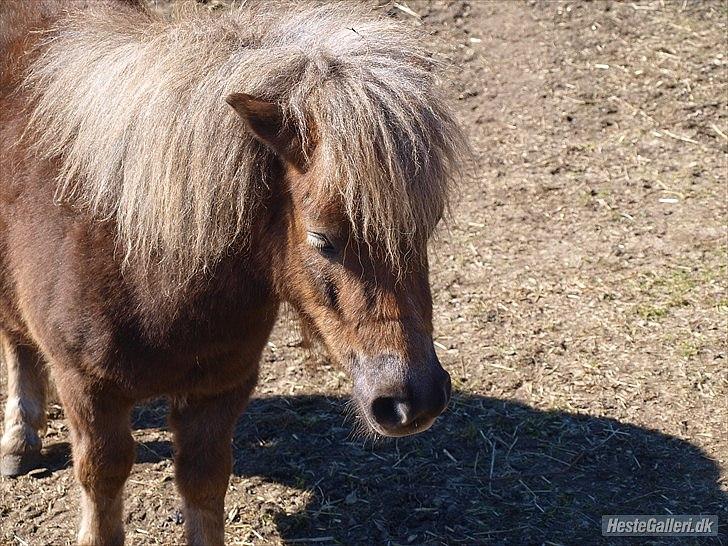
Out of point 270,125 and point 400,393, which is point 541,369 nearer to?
point 400,393

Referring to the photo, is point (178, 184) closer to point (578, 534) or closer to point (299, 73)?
point (299, 73)

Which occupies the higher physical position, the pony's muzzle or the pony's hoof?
the pony's muzzle

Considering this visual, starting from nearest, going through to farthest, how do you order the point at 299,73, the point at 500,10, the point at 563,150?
the point at 299,73 → the point at 563,150 → the point at 500,10

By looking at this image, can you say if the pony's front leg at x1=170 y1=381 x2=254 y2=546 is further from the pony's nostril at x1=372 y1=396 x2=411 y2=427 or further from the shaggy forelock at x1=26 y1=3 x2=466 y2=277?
the pony's nostril at x1=372 y1=396 x2=411 y2=427

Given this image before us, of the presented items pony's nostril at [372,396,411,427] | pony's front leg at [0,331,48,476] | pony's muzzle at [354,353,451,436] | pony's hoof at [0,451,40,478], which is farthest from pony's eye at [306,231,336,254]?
pony's hoof at [0,451,40,478]

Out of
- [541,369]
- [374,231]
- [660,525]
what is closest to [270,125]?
[374,231]

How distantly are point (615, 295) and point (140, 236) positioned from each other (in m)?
3.10

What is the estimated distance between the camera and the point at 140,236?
114 inches

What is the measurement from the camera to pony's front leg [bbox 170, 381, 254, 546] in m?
3.54

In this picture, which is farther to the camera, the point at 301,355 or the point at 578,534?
the point at 301,355

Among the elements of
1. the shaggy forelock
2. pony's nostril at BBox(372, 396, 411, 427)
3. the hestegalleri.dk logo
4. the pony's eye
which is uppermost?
the shaggy forelock

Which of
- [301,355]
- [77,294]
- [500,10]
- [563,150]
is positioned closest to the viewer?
[77,294]

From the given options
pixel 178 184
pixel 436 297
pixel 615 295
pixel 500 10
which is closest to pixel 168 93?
pixel 178 184

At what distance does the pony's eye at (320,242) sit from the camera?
2658 millimetres
